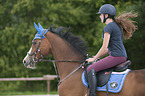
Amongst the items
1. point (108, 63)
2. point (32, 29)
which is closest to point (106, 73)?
point (108, 63)

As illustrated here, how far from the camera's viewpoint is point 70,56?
189 inches

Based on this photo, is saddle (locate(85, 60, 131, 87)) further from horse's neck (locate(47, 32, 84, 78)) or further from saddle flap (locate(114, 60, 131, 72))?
horse's neck (locate(47, 32, 84, 78))

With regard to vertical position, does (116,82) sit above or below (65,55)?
below

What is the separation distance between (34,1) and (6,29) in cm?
307

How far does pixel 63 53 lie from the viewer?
15.9ft

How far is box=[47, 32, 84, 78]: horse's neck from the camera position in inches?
187

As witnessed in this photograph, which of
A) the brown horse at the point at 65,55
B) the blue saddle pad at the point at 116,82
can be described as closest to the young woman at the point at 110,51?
the blue saddle pad at the point at 116,82

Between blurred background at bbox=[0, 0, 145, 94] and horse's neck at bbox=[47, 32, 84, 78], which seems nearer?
horse's neck at bbox=[47, 32, 84, 78]

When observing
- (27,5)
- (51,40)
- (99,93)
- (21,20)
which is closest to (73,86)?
(99,93)

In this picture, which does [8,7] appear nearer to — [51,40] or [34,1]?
[34,1]

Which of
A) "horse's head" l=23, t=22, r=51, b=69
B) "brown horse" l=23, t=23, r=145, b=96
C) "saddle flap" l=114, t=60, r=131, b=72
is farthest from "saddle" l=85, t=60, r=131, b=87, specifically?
"horse's head" l=23, t=22, r=51, b=69

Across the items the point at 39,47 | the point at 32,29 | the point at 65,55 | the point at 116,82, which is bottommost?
the point at 116,82

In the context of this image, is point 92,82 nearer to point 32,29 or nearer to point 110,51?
point 110,51

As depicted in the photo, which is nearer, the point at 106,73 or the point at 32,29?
the point at 106,73
